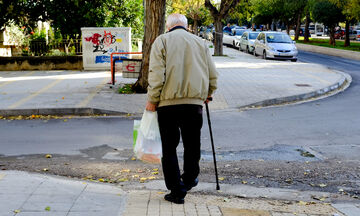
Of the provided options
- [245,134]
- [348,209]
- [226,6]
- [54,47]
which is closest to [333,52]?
[226,6]

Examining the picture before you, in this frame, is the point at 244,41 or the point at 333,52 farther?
the point at 333,52

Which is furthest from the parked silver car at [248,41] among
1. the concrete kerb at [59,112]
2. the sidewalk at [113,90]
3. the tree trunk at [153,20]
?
the concrete kerb at [59,112]

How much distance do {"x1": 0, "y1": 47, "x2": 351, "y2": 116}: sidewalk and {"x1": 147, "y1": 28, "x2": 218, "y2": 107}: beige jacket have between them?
19.0ft

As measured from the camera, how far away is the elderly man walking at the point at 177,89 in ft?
14.2

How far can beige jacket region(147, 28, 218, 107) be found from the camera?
4324mm

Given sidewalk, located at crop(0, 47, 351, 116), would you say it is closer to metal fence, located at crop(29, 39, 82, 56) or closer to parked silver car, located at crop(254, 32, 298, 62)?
metal fence, located at crop(29, 39, 82, 56)

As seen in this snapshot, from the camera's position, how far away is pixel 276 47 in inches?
944

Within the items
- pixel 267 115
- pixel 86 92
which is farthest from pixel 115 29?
pixel 267 115

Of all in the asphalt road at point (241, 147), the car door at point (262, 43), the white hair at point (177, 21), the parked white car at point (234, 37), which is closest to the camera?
the white hair at point (177, 21)

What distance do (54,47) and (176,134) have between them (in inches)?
628

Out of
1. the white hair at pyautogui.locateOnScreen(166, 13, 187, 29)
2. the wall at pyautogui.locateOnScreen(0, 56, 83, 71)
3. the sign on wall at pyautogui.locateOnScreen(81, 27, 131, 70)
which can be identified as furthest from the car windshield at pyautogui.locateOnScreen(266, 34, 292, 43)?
the white hair at pyautogui.locateOnScreen(166, 13, 187, 29)

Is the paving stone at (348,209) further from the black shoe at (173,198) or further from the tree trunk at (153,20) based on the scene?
the tree trunk at (153,20)

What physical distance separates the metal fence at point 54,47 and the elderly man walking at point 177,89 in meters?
15.0

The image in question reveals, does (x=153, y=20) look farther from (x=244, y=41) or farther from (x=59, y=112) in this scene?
(x=244, y=41)
